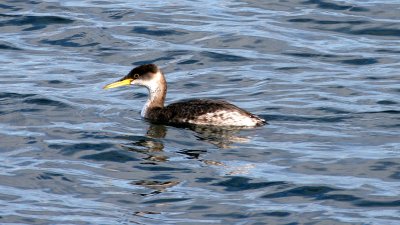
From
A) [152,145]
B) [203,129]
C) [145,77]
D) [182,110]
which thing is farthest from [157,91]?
[152,145]

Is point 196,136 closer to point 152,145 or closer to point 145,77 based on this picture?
point 152,145

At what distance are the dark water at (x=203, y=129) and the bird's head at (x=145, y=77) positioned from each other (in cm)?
46

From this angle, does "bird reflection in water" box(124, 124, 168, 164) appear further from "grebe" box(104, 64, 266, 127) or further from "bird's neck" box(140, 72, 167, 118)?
"bird's neck" box(140, 72, 167, 118)

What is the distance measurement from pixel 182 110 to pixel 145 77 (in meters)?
1.27

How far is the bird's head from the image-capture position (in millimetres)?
19109

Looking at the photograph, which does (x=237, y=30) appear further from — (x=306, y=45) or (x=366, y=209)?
(x=366, y=209)

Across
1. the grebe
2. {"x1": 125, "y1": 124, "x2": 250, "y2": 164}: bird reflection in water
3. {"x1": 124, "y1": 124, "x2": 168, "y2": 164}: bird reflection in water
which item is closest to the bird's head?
the grebe

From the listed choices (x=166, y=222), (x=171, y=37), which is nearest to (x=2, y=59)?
(x=171, y=37)

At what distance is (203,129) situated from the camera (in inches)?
704

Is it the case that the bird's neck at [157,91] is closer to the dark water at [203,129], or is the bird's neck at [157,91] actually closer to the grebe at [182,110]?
the grebe at [182,110]

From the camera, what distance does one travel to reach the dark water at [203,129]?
548 inches

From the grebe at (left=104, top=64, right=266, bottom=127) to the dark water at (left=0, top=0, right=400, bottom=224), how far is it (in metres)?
0.27

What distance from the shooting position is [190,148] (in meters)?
16.5

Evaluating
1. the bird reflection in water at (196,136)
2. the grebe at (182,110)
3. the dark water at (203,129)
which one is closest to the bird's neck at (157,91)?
the grebe at (182,110)
